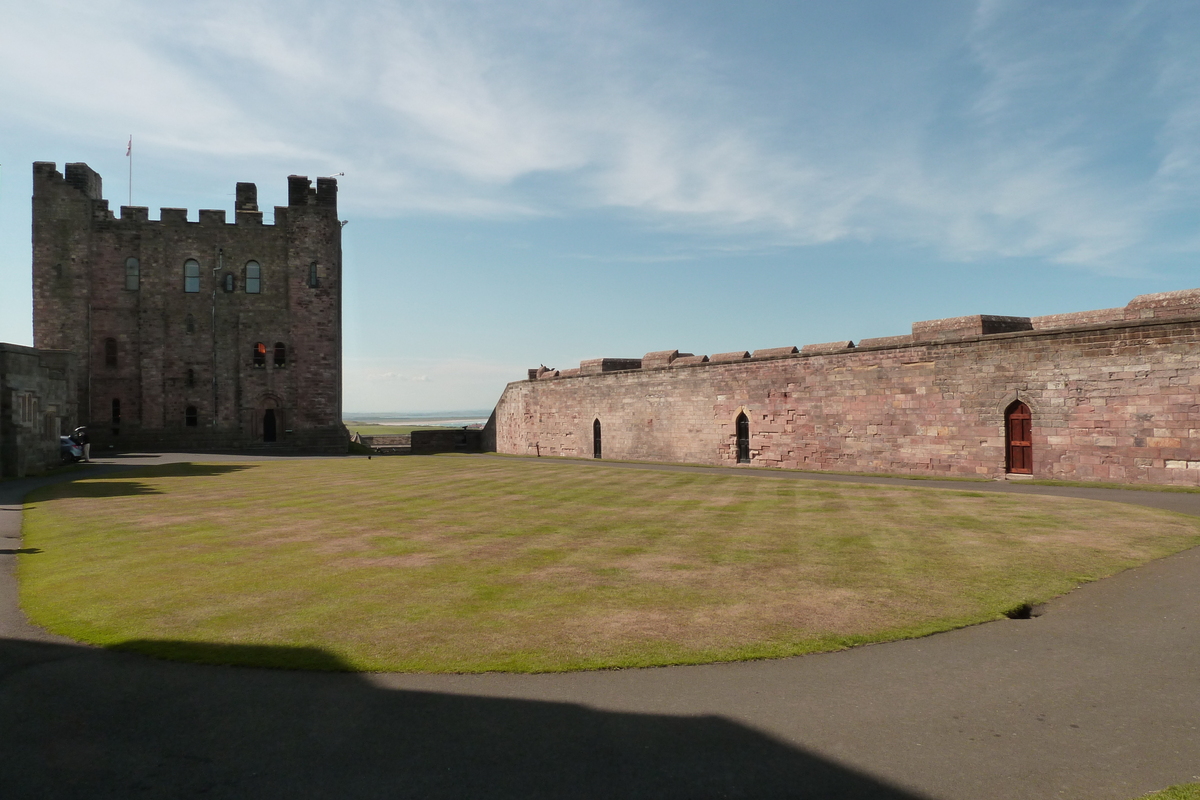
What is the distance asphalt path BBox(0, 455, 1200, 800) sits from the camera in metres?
3.74

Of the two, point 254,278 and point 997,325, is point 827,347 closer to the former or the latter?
point 997,325

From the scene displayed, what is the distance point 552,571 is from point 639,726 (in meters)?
3.84

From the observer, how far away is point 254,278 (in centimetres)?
3934

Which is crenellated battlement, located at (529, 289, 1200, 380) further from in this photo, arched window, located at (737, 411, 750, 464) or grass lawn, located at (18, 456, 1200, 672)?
grass lawn, located at (18, 456, 1200, 672)

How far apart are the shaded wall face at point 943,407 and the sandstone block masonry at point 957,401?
0.03 metres

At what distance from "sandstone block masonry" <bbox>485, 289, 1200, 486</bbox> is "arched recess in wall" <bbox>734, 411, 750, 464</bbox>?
44 millimetres

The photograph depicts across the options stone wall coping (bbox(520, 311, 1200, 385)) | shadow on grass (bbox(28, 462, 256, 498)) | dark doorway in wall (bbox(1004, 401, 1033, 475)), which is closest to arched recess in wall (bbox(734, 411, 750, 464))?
stone wall coping (bbox(520, 311, 1200, 385))

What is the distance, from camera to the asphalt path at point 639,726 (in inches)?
147

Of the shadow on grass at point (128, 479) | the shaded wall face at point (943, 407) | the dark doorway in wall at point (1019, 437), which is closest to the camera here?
the shaded wall face at point (943, 407)

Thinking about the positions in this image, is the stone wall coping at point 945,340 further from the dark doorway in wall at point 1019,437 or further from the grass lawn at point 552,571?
the grass lawn at point 552,571

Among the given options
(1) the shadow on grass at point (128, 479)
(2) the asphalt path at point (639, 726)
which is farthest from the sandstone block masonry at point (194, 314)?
(2) the asphalt path at point (639, 726)

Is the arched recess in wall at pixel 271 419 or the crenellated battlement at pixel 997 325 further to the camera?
the arched recess in wall at pixel 271 419

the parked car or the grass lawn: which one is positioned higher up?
the parked car

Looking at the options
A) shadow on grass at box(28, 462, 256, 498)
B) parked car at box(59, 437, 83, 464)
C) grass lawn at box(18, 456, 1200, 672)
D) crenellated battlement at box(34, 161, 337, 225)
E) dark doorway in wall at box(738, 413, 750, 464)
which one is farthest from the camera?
crenellated battlement at box(34, 161, 337, 225)
